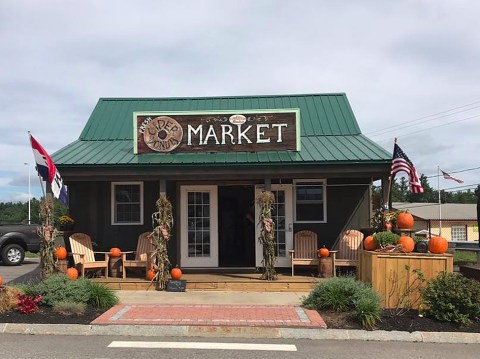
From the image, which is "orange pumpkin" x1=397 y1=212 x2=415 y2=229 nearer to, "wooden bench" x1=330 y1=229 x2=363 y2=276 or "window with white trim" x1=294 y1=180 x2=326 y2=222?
"wooden bench" x1=330 y1=229 x2=363 y2=276

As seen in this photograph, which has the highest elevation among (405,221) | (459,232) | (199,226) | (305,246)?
(405,221)

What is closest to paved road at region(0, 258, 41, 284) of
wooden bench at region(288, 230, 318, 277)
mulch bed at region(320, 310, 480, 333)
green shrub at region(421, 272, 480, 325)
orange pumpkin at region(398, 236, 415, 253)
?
wooden bench at region(288, 230, 318, 277)

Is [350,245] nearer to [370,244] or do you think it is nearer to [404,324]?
[370,244]

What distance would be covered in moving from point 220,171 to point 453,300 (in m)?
5.57

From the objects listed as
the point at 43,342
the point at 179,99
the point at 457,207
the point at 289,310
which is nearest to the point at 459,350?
the point at 289,310

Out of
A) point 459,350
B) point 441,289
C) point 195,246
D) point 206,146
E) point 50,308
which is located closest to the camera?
point 459,350

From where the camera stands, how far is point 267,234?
1068 centimetres

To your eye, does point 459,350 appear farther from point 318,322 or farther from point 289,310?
point 289,310

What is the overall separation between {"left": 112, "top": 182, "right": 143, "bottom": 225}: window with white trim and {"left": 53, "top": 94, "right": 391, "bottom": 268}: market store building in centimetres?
3

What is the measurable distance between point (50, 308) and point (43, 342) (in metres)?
1.49

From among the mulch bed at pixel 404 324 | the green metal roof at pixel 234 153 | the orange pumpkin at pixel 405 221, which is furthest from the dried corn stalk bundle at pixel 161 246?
the orange pumpkin at pixel 405 221

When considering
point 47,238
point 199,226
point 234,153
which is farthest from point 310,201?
point 47,238

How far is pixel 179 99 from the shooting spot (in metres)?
15.3

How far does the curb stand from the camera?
692cm
